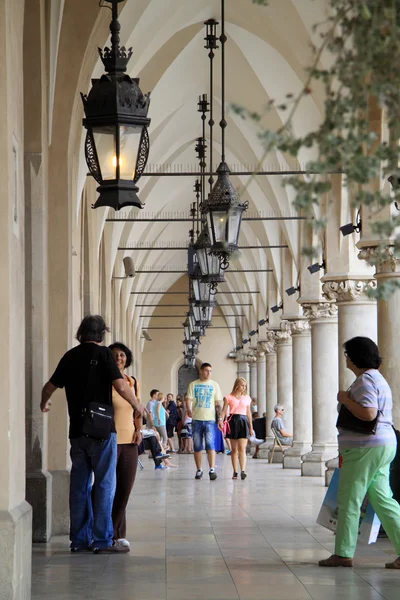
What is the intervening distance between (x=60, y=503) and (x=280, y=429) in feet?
42.1

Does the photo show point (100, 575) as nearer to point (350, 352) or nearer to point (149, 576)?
point (149, 576)

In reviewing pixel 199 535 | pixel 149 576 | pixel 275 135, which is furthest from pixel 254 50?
pixel 275 135

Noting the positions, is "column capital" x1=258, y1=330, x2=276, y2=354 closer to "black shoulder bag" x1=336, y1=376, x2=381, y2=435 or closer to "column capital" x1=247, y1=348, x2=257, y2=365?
"column capital" x1=247, y1=348, x2=257, y2=365

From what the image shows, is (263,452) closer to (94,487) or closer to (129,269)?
(129,269)

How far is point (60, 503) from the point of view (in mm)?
8852

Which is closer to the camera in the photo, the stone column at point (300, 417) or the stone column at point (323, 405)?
the stone column at point (323, 405)

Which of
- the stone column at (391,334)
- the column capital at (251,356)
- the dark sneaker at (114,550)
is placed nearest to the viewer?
the dark sneaker at (114,550)

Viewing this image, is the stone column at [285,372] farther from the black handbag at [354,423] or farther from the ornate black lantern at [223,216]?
the black handbag at [354,423]

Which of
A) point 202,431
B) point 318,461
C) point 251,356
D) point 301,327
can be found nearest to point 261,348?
point 251,356

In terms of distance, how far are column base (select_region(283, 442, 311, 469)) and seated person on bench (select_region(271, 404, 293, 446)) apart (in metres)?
0.70

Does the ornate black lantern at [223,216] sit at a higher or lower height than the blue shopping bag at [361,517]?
higher

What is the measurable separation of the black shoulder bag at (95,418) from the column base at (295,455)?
512 inches

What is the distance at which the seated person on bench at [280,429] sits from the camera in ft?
69.6

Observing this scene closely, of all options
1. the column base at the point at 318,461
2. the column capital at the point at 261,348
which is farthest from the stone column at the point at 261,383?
the column base at the point at 318,461
